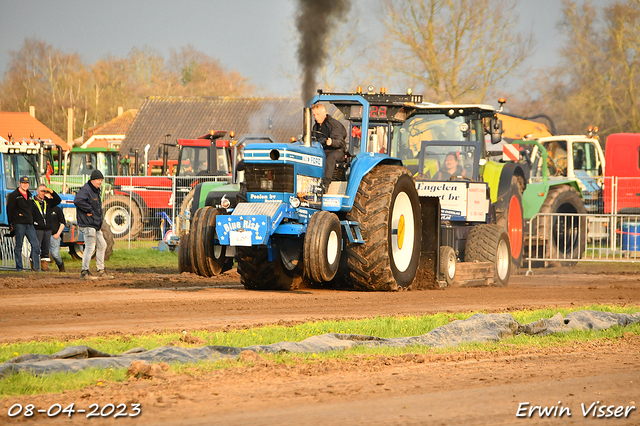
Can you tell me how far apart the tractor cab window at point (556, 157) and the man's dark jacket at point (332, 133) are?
48.3 ft

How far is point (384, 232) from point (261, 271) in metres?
1.95

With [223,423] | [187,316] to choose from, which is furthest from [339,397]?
[187,316]

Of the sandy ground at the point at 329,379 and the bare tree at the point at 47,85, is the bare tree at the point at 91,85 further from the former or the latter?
the sandy ground at the point at 329,379

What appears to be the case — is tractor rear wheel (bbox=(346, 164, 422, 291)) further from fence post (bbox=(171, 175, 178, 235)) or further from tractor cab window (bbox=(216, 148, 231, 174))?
tractor cab window (bbox=(216, 148, 231, 174))

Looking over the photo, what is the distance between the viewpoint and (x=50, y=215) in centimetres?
1692

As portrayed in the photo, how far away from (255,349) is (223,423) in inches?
76.3

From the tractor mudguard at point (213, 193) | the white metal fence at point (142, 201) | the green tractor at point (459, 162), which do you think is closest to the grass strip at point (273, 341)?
the green tractor at point (459, 162)

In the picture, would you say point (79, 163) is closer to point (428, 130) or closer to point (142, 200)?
point (142, 200)

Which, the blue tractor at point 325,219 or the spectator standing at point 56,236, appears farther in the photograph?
the spectator standing at point 56,236

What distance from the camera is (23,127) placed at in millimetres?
56062

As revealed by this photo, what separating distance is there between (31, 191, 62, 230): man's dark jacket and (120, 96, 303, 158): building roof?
35386 mm

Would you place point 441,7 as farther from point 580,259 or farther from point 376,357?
point 376,357

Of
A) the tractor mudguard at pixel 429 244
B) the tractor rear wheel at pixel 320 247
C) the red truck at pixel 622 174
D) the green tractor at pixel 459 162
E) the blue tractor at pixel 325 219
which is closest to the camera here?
the tractor rear wheel at pixel 320 247

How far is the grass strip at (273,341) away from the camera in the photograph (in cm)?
535
